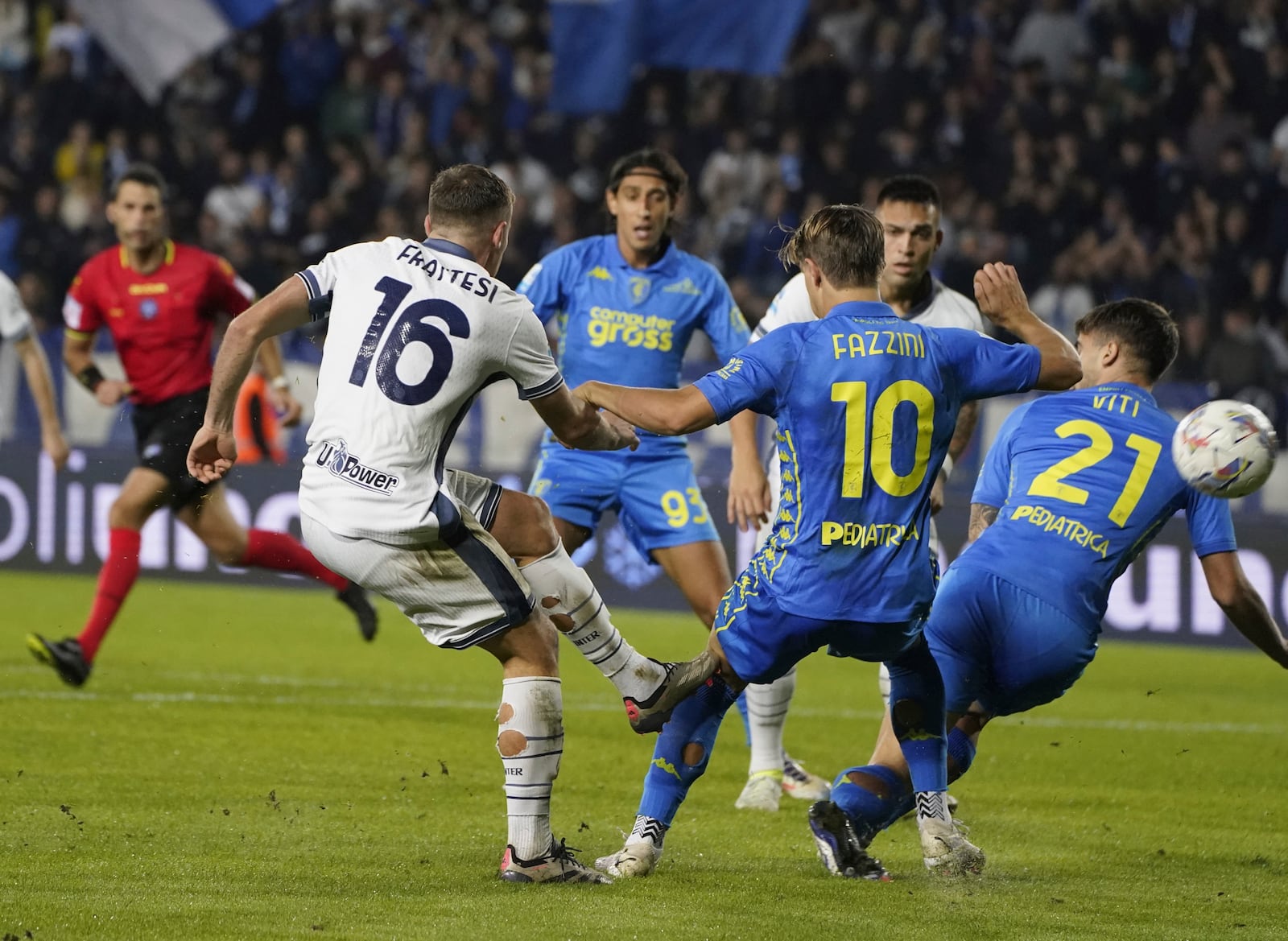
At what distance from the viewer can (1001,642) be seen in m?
5.51

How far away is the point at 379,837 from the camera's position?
5.86 meters

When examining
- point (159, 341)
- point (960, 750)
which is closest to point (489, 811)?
point (960, 750)

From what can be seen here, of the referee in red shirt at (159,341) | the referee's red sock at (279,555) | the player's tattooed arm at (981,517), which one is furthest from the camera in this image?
the referee's red sock at (279,555)

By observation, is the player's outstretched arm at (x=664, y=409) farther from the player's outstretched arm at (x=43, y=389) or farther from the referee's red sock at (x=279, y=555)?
the player's outstretched arm at (x=43, y=389)

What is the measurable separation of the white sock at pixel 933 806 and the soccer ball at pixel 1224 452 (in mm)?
1177

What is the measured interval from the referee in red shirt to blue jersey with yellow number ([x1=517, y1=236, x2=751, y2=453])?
7.04 feet

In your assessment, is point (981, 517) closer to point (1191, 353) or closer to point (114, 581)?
point (114, 581)

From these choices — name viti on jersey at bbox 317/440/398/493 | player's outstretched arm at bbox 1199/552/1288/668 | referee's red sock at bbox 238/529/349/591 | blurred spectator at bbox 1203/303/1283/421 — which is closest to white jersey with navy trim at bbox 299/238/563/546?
name viti on jersey at bbox 317/440/398/493

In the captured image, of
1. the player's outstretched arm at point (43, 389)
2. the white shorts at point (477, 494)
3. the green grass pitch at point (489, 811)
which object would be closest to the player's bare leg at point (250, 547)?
the green grass pitch at point (489, 811)

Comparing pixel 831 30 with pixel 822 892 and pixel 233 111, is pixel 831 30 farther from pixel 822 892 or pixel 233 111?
pixel 822 892

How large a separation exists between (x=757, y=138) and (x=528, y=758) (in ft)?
44.4

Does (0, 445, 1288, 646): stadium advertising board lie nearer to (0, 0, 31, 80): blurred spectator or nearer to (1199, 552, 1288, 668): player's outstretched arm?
(1199, 552, 1288, 668): player's outstretched arm

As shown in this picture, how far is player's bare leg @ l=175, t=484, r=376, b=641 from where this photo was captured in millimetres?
9344

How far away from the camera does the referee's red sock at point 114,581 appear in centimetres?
898
